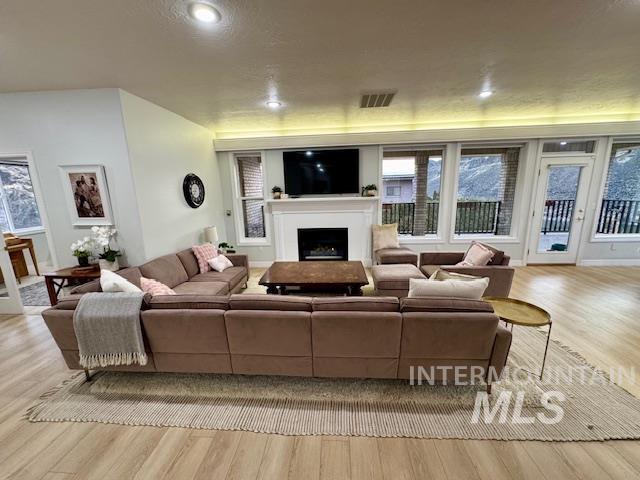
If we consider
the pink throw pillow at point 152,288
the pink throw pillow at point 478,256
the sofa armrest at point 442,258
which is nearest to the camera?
the pink throw pillow at point 152,288

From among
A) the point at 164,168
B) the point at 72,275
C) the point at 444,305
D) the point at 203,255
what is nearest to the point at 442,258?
the point at 444,305

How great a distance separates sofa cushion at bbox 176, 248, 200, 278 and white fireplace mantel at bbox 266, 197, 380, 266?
1807mm

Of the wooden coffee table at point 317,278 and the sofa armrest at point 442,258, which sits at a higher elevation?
the sofa armrest at point 442,258

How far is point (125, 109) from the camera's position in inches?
109

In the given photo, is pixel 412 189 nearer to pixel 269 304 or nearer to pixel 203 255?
pixel 203 255

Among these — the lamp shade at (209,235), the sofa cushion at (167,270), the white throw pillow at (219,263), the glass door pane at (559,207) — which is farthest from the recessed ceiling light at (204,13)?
the glass door pane at (559,207)

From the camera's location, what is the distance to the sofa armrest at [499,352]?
174 cm

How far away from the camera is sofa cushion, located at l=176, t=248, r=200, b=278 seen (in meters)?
3.42

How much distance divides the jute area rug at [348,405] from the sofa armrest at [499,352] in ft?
0.71

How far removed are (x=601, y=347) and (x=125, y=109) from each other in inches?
218

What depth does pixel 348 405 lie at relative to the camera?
5.95ft

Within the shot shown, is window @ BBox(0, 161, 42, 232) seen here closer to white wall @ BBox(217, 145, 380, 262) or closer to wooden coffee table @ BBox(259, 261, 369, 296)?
white wall @ BBox(217, 145, 380, 262)

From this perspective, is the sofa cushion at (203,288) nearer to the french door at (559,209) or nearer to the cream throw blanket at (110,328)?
the cream throw blanket at (110,328)

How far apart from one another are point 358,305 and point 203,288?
6.70 ft
